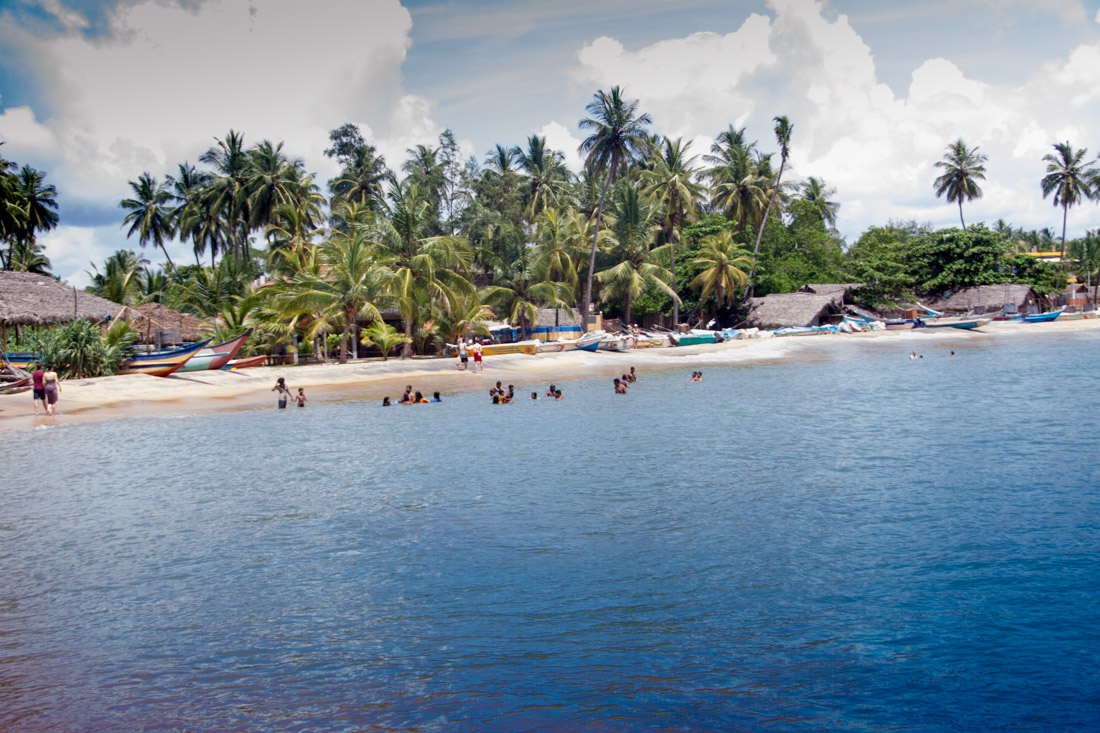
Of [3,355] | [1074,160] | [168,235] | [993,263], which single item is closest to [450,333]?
[3,355]

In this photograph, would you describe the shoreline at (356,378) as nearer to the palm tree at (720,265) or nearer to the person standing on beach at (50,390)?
the person standing on beach at (50,390)

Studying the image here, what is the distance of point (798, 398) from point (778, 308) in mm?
29624

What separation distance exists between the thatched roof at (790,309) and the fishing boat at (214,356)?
3441cm

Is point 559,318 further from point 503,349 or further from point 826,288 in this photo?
point 826,288

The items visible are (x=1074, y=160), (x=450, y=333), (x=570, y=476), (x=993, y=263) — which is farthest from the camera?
(x=1074, y=160)

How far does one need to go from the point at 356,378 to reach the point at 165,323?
1318cm

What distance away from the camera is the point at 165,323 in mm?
36188

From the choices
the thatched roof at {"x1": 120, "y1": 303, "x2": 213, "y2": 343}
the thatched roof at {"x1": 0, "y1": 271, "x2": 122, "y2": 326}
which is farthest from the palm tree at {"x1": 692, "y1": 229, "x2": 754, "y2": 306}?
the thatched roof at {"x1": 0, "y1": 271, "x2": 122, "y2": 326}

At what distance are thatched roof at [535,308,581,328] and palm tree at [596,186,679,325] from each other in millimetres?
2717

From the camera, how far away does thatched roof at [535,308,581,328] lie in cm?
4859

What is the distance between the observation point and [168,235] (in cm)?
A: 5812

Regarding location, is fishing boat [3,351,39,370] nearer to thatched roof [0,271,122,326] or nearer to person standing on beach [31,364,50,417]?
thatched roof [0,271,122,326]

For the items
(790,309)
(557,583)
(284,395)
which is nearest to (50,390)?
(284,395)

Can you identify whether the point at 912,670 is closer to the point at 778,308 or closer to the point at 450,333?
the point at 450,333
